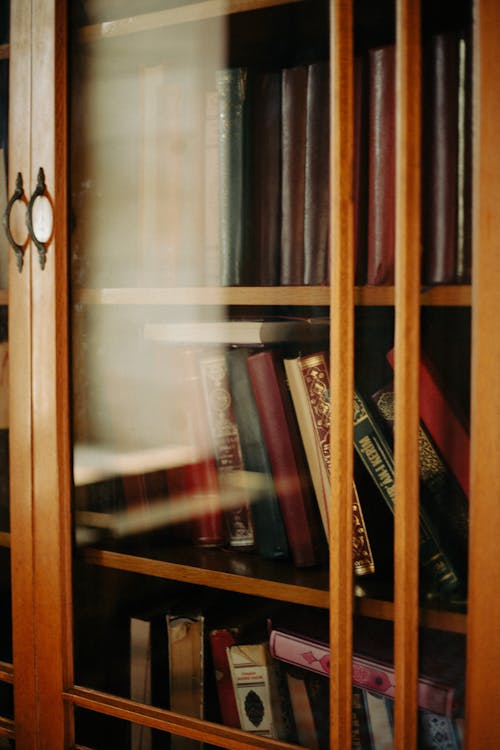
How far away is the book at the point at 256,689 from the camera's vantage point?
2.66ft

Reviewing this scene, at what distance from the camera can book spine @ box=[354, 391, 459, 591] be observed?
0.70 metres

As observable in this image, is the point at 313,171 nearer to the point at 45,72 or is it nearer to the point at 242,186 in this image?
the point at 242,186

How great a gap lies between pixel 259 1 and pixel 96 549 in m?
0.73

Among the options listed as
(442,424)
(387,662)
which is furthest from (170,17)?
(387,662)

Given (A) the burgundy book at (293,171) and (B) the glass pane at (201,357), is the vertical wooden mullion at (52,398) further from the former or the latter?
(A) the burgundy book at (293,171)

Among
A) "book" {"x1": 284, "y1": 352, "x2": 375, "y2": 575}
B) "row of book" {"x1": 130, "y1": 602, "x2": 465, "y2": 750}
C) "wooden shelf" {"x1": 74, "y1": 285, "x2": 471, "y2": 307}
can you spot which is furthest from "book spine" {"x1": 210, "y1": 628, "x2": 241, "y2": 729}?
"wooden shelf" {"x1": 74, "y1": 285, "x2": 471, "y2": 307}

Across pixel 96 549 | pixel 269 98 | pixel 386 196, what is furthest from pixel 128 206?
pixel 96 549

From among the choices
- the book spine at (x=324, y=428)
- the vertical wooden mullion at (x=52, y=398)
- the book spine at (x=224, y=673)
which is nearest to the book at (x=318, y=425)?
the book spine at (x=324, y=428)

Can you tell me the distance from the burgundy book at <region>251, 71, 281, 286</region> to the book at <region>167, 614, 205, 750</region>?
46 cm

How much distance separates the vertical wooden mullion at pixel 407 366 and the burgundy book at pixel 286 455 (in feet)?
0.40

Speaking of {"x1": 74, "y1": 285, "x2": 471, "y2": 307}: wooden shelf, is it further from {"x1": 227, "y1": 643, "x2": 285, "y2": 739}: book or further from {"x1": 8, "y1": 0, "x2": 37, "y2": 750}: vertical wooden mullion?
{"x1": 227, "y1": 643, "x2": 285, "y2": 739}: book

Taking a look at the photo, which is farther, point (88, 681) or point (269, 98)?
point (88, 681)

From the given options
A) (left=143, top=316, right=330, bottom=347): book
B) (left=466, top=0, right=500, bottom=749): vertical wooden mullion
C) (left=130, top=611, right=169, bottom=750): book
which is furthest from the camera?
(left=130, top=611, right=169, bottom=750): book

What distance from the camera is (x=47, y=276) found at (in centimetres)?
Answer: 90
